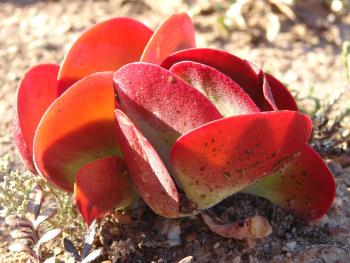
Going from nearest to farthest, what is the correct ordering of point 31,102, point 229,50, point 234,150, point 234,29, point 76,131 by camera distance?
point 234,150 < point 76,131 < point 31,102 < point 229,50 < point 234,29

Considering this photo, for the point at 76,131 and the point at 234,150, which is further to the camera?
the point at 76,131

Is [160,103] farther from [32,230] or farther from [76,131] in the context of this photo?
[32,230]

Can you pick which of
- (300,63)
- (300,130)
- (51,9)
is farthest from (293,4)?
(300,130)

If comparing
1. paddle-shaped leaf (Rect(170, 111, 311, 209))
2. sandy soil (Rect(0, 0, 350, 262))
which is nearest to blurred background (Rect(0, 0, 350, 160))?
sandy soil (Rect(0, 0, 350, 262))

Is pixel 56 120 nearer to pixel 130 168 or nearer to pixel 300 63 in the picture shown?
pixel 130 168

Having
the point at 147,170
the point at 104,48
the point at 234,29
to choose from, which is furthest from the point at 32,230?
the point at 234,29
